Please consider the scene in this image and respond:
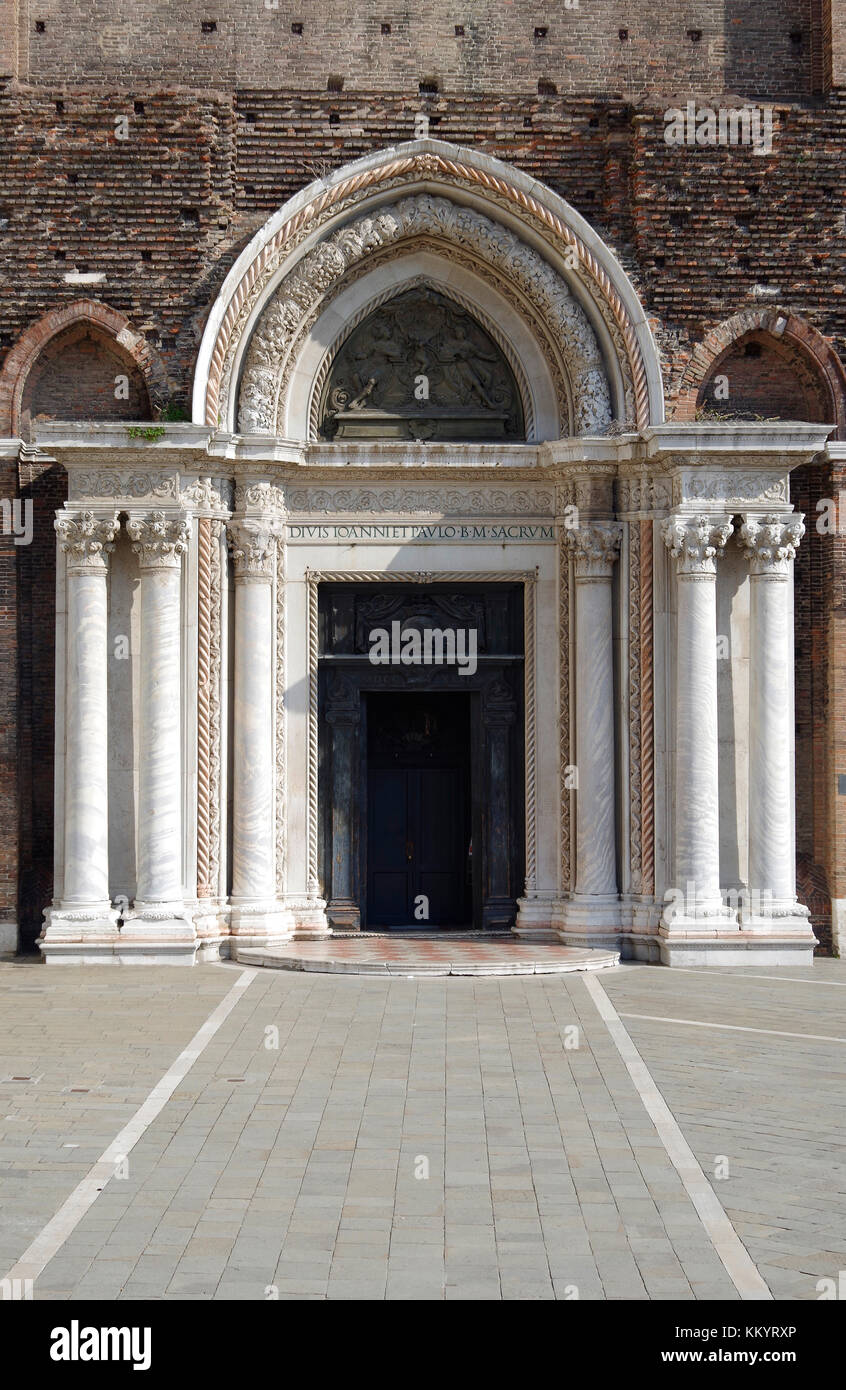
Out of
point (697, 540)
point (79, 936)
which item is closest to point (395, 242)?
point (697, 540)

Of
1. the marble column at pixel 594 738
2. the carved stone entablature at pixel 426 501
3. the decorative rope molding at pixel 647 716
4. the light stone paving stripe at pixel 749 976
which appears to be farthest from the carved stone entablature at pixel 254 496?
the light stone paving stripe at pixel 749 976

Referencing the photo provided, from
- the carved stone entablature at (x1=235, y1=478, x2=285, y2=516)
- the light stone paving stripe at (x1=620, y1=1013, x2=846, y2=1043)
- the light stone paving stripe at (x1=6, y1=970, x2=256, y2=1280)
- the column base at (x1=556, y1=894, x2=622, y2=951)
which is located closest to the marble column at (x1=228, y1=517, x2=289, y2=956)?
the carved stone entablature at (x1=235, y1=478, x2=285, y2=516)

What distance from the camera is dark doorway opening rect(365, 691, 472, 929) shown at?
54.0ft

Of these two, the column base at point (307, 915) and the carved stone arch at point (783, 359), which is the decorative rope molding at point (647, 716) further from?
the column base at point (307, 915)

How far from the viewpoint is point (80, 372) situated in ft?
50.7

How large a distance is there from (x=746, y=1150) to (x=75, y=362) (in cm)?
1065

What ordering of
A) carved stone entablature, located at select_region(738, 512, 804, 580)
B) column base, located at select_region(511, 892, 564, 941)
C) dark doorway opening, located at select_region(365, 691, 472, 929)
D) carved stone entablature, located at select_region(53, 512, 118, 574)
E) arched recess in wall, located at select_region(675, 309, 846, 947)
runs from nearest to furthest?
carved stone entablature, located at select_region(53, 512, 118, 574) → carved stone entablature, located at select_region(738, 512, 804, 580) → arched recess in wall, located at select_region(675, 309, 846, 947) → column base, located at select_region(511, 892, 564, 941) → dark doorway opening, located at select_region(365, 691, 472, 929)

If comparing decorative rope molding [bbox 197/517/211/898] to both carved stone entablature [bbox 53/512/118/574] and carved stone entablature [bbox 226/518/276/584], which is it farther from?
carved stone entablature [bbox 53/512/118/574]

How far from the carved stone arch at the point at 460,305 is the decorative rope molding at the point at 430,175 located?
76 cm

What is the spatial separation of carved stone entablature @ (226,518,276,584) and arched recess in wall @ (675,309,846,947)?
4.24m

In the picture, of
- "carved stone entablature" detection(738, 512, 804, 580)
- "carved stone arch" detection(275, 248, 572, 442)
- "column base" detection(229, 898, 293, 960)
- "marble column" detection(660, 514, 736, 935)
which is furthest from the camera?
"carved stone arch" detection(275, 248, 572, 442)

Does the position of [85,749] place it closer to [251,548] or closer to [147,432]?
[251,548]

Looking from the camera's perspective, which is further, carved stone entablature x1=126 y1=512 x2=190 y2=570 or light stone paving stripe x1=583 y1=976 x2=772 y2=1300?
carved stone entablature x1=126 y1=512 x2=190 y2=570

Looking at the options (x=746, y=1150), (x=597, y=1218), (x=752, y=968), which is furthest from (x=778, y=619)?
(x=597, y=1218)
